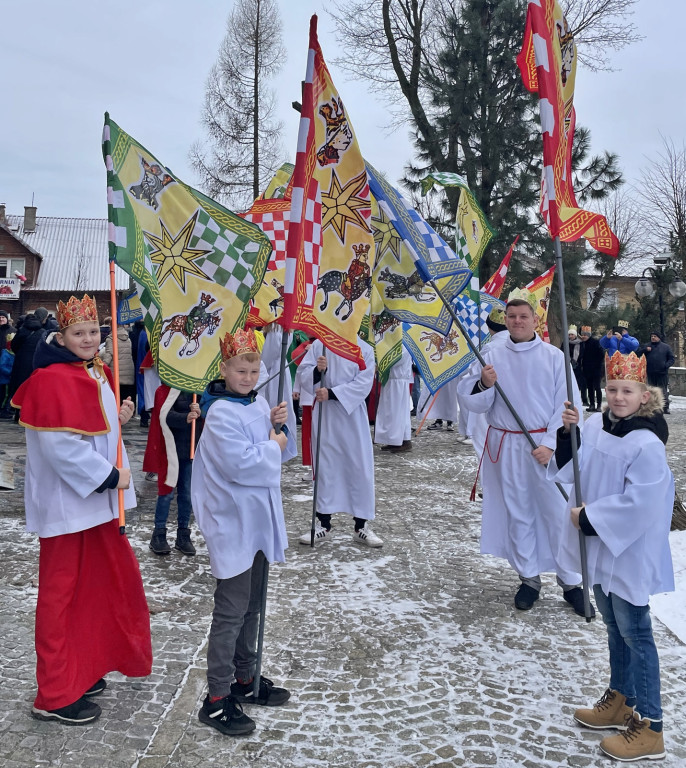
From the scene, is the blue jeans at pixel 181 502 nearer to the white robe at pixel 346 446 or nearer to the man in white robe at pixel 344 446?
the man in white robe at pixel 344 446

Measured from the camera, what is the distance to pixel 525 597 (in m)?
4.74

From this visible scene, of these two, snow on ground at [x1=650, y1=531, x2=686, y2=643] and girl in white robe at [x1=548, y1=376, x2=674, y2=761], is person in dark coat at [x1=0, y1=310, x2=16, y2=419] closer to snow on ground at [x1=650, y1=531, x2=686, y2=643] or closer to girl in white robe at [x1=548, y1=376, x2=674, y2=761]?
snow on ground at [x1=650, y1=531, x2=686, y2=643]

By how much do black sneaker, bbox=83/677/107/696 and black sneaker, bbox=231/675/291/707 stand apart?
605mm

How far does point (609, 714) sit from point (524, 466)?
184 centimetres

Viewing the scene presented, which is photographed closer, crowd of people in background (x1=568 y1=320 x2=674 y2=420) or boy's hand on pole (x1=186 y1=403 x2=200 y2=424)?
boy's hand on pole (x1=186 y1=403 x2=200 y2=424)

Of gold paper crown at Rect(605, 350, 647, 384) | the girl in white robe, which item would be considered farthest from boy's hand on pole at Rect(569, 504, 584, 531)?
gold paper crown at Rect(605, 350, 647, 384)

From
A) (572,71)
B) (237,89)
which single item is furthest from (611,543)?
(237,89)

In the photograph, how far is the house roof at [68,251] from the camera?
129 feet

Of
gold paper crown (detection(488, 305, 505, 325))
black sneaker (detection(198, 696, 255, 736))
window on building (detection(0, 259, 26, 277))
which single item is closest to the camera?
black sneaker (detection(198, 696, 255, 736))

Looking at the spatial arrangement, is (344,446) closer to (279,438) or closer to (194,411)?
(194,411)

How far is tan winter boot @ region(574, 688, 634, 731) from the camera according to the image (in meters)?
3.26

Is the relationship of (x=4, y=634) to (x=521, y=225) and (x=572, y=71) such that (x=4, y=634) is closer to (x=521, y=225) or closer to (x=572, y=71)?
(x=572, y=71)

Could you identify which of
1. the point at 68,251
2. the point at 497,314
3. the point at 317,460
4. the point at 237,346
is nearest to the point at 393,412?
the point at 497,314

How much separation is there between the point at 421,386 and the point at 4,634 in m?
11.1
